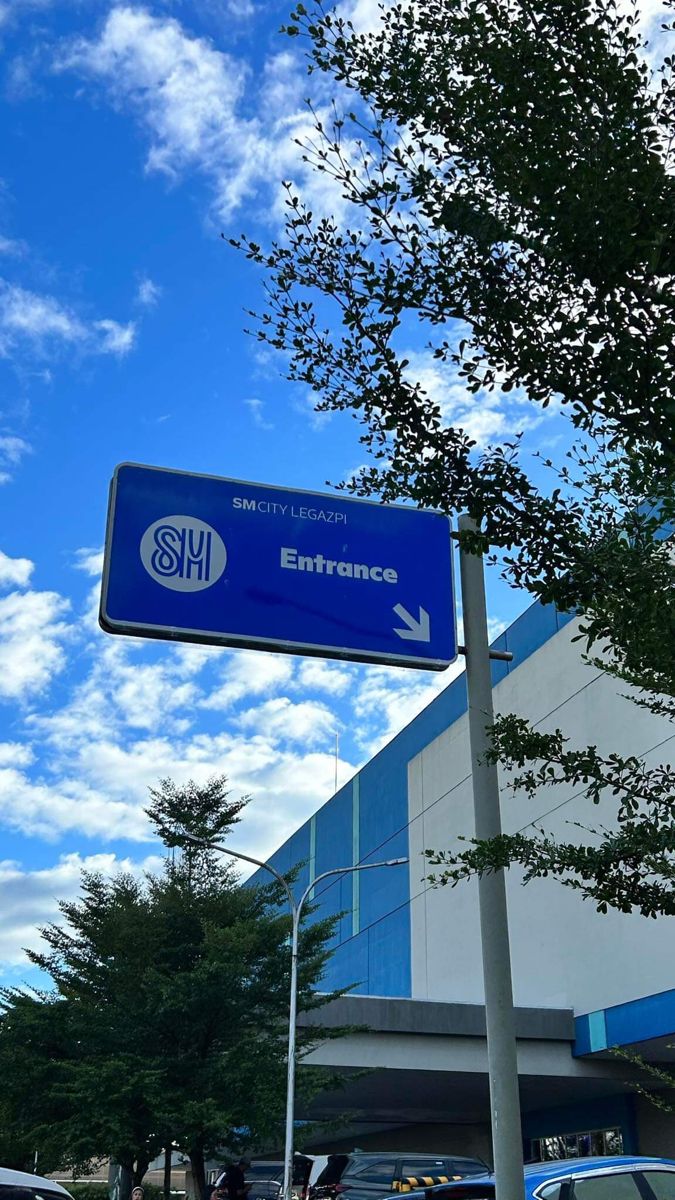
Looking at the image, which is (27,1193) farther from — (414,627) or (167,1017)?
(167,1017)

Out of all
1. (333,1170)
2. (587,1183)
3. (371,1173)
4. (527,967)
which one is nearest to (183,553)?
(587,1183)

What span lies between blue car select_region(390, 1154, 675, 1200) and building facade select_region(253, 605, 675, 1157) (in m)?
16.8

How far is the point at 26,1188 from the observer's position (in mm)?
7211

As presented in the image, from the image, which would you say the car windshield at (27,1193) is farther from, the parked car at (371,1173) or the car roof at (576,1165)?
the parked car at (371,1173)

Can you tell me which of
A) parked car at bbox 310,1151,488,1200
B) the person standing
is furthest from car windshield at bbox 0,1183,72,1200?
the person standing

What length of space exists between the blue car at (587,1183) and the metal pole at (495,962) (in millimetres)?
3151

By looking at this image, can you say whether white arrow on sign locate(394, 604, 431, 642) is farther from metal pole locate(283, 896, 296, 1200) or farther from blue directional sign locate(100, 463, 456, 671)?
metal pole locate(283, 896, 296, 1200)

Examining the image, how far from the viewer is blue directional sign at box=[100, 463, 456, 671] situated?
6.78m

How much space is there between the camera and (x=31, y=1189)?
725 cm

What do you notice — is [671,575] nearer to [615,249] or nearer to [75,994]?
[615,249]

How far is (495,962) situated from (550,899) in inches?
1084

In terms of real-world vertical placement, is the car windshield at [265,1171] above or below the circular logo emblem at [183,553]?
below

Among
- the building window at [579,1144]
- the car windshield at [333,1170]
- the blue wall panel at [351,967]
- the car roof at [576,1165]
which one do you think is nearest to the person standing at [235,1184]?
the car windshield at [333,1170]

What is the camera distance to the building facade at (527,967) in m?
28.4
